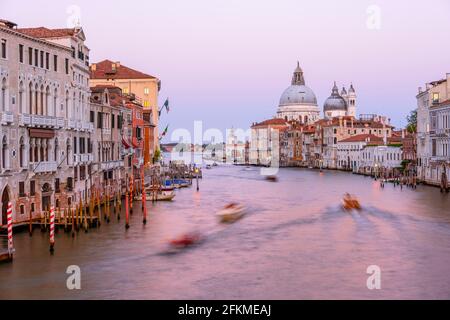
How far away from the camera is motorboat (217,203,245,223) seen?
96.6 ft

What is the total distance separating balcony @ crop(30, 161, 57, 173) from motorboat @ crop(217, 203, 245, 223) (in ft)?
22.4

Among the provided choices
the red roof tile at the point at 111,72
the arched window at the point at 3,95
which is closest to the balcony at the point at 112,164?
the arched window at the point at 3,95

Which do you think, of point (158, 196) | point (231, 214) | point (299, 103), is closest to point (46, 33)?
point (231, 214)

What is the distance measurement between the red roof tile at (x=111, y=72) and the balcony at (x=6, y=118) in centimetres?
3136

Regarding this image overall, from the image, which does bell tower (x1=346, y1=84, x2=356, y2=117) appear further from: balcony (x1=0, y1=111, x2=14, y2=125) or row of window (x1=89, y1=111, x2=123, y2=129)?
balcony (x1=0, y1=111, x2=14, y2=125)

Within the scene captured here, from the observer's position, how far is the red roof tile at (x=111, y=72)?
2125 inches

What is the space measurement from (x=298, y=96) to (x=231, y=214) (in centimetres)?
11033

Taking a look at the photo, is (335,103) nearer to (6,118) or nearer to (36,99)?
(36,99)

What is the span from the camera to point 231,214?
3098 centimetres

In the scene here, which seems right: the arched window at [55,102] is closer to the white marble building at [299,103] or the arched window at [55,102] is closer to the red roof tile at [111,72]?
the red roof tile at [111,72]

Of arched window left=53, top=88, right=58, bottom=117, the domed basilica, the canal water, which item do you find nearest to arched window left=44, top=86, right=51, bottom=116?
arched window left=53, top=88, right=58, bottom=117
